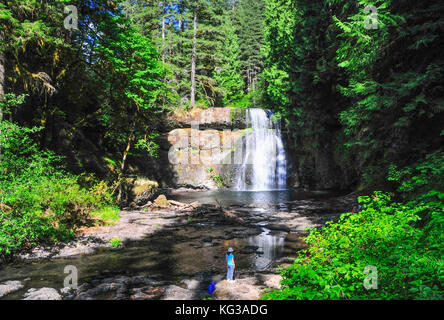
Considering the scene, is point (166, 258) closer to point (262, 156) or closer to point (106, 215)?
point (106, 215)

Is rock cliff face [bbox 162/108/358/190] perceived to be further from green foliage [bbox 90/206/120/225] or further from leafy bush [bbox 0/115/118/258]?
leafy bush [bbox 0/115/118/258]

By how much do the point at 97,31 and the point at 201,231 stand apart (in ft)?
42.9

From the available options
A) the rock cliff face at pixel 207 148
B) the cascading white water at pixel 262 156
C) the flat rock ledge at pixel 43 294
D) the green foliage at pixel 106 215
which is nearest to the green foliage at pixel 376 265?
the flat rock ledge at pixel 43 294

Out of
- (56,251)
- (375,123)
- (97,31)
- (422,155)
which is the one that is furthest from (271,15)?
(56,251)

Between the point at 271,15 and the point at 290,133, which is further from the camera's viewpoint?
the point at 271,15

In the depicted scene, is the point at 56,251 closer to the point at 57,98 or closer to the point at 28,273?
the point at 28,273

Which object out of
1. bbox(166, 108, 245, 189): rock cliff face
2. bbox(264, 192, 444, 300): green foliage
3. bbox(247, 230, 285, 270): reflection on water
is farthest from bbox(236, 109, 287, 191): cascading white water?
bbox(264, 192, 444, 300): green foliage

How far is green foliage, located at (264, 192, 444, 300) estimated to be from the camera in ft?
10.2

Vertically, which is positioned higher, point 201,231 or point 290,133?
point 290,133

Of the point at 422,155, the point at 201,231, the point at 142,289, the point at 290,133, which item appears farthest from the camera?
the point at 290,133

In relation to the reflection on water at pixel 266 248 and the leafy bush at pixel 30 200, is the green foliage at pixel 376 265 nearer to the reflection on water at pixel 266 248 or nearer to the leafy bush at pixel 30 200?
the reflection on water at pixel 266 248

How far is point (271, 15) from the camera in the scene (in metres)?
33.2

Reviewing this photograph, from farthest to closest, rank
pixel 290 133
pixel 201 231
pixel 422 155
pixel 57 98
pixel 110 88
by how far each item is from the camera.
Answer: pixel 290 133 < pixel 110 88 < pixel 57 98 < pixel 201 231 < pixel 422 155
